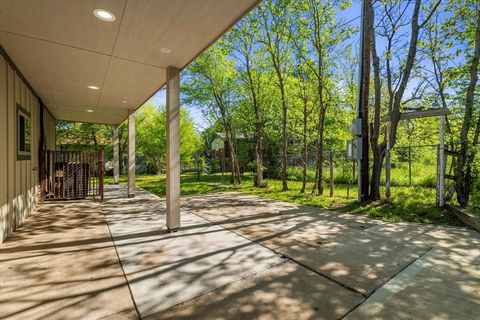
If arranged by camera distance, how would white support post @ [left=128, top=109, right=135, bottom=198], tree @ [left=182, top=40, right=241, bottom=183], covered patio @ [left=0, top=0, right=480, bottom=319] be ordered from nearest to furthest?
1. covered patio @ [left=0, top=0, right=480, bottom=319]
2. white support post @ [left=128, top=109, right=135, bottom=198]
3. tree @ [left=182, top=40, right=241, bottom=183]

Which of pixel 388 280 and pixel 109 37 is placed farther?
pixel 109 37

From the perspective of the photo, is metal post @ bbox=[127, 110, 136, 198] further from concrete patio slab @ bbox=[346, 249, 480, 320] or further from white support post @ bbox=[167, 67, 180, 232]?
concrete patio slab @ bbox=[346, 249, 480, 320]

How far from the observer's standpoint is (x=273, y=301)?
6.77 ft

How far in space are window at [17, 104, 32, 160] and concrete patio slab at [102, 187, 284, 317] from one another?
204 centimetres

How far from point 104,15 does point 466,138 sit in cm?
706

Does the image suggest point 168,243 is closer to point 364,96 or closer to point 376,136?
point 376,136

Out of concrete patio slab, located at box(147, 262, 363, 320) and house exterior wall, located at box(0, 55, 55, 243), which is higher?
house exterior wall, located at box(0, 55, 55, 243)

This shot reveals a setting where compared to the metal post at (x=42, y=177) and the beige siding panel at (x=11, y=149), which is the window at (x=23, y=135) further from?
the metal post at (x=42, y=177)

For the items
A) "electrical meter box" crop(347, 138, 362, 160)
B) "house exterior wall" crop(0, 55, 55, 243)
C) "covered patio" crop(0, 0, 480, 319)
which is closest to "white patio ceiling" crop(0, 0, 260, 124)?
"covered patio" crop(0, 0, 480, 319)

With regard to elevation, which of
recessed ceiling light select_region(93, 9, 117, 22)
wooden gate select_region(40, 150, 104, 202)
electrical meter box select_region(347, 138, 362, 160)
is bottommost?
wooden gate select_region(40, 150, 104, 202)

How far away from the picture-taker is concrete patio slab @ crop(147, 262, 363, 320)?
1882 millimetres

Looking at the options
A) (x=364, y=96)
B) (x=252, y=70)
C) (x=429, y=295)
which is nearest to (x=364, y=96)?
(x=364, y=96)

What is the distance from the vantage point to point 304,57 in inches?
309

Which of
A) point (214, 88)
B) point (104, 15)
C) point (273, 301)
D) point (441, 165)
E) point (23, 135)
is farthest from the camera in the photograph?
point (214, 88)
